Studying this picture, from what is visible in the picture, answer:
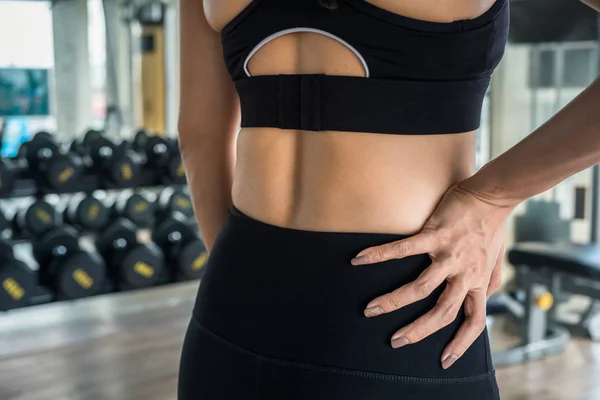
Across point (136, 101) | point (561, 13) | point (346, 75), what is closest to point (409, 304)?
point (346, 75)

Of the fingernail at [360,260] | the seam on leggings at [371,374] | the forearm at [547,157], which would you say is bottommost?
the seam on leggings at [371,374]

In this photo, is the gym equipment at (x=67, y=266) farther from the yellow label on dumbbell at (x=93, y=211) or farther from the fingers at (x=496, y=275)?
the fingers at (x=496, y=275)

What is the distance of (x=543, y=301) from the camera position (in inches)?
112

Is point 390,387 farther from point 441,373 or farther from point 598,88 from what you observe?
point 598,88

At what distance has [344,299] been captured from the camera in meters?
0.59

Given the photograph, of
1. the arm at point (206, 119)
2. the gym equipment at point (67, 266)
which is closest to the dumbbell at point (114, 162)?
the gym equipment at point (67, 266)

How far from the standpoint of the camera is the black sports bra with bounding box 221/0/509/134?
0.58m

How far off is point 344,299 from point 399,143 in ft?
0.48

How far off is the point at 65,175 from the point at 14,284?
560mm

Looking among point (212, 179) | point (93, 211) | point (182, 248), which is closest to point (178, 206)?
point (93, 211)

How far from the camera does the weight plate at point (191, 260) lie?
3.05 m

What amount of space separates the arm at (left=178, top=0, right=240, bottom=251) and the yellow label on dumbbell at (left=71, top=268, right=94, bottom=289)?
6.57ft

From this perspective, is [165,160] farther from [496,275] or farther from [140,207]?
[496,275]

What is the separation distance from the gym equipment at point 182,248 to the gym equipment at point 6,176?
0.66 meters
